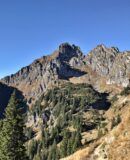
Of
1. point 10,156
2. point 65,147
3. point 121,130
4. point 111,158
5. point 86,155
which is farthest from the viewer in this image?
point 65,147

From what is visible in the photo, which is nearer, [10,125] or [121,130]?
[121,130]

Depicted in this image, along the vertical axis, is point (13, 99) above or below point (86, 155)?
above

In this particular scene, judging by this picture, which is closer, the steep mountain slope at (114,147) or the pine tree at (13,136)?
the steep mountain slope at (114,147)

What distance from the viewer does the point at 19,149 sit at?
43.2 metres

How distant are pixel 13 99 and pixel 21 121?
9.68 feet

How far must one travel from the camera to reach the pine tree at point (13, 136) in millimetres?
43062

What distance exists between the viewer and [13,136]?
4344cm

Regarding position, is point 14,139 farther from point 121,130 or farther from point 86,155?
point 121,130

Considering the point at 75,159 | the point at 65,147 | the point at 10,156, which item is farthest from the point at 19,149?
the point at 65,147

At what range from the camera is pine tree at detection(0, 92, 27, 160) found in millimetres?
43062

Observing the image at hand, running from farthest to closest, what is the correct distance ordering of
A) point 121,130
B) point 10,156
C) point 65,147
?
1. point 65,147
2. point 10,156
3. point 121,130

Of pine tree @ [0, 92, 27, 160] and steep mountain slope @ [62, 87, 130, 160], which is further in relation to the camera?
pine tree @ [0, 92, 27, 160]

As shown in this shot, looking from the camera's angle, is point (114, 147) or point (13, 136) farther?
point (13, 136)

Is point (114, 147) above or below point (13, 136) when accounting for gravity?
below
